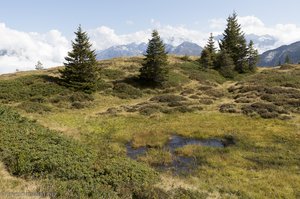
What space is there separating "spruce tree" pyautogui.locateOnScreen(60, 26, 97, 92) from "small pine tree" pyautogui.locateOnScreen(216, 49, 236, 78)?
27574 mm

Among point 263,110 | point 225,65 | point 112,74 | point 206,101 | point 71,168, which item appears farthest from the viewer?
point 225,65

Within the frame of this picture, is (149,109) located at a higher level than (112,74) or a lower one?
lower

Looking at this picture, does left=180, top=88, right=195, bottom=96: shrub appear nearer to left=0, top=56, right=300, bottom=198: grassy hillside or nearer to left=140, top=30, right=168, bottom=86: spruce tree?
left=0, top=56, right=300, bottom=198: grassy hillside

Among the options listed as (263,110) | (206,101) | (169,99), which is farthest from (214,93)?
(263,110)

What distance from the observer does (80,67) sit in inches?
1565

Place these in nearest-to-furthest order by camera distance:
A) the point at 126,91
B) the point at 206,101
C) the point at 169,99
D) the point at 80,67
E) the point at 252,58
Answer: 1. the point at 206,101
2. the point at 169,99
3. the point at 80,67
4. the point at 126,91
5. the point at 252,58

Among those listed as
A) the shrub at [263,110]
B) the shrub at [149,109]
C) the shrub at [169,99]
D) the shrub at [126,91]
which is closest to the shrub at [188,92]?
the shrub at [169,99]

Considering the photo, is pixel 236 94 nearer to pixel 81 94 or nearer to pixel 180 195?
pixel 81 94

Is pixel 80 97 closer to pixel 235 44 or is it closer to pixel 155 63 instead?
pixel 155 63

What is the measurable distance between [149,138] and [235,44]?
151ft

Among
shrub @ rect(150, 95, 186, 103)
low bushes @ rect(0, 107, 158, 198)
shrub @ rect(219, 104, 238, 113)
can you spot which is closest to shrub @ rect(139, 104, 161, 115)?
shrub @ rect(150, 95, 186, 103)

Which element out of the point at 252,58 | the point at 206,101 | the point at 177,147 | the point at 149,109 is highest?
the point at 252,58

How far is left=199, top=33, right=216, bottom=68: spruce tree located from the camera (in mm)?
60487

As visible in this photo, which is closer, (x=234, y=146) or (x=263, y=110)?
(x=234, y=146)
